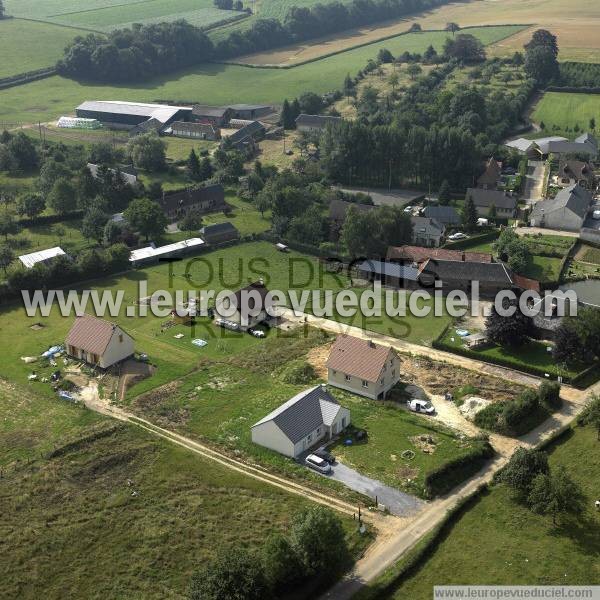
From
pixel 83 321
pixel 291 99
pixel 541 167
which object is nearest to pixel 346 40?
pixel 291 99

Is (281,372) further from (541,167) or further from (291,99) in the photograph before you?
(291,99)

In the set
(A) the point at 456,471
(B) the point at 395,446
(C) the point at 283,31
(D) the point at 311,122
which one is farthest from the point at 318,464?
(C) the point at 283,31

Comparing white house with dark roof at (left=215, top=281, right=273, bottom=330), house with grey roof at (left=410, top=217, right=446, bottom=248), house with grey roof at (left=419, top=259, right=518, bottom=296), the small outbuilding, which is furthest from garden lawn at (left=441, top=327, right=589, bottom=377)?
the small outbuilding

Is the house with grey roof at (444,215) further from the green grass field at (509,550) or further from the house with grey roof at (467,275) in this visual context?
the green grass field at (509,550)

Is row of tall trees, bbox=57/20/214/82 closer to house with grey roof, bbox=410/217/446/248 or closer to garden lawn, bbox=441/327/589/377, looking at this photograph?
house with grey roof, bbox=410/217/446/248

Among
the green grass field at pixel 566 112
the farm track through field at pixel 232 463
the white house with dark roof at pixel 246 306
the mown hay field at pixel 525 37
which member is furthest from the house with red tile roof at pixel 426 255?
the mown hay field at pixel 525 37

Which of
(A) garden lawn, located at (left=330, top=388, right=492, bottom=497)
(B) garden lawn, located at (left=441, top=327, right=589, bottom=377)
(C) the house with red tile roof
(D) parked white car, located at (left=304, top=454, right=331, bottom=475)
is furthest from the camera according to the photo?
(C) the house with red tile roof
